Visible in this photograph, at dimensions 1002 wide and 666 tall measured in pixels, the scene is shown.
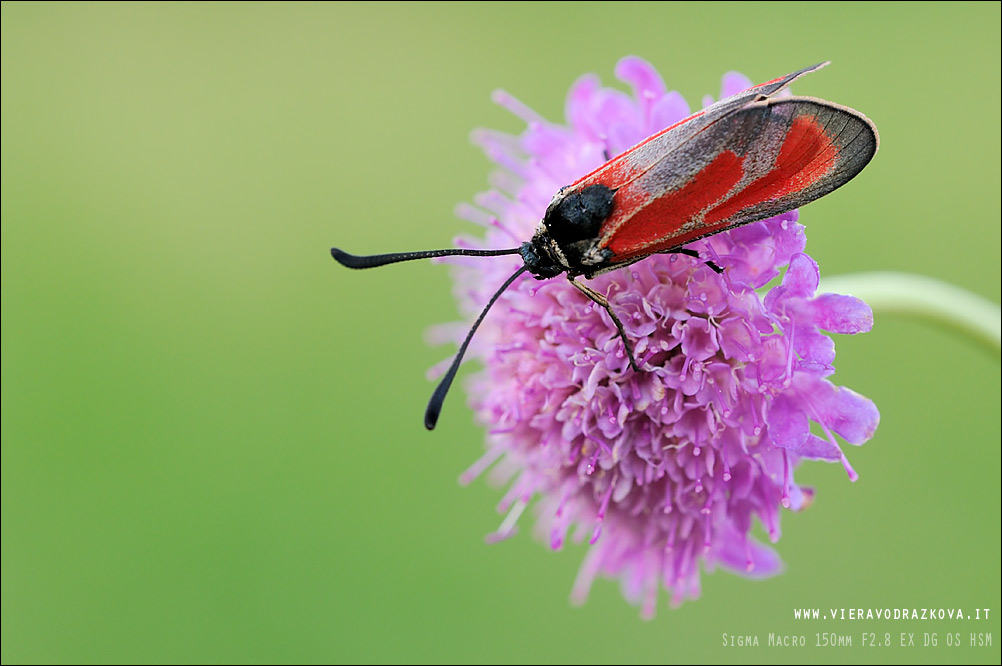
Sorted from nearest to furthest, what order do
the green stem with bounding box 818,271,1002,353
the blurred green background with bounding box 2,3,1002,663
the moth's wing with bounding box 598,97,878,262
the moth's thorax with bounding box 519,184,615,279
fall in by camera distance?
the moth's wing with bounding box 598,97,878,262, the moth's thorax with bounding box 519,184,615,279, the green stem with bounding box 818,271,1002,353, the blurred green background with bounding box 2,3,1002,663

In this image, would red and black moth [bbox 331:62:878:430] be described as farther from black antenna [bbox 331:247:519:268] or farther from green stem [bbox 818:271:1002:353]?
green stem [bbox 818:271:1002:353]

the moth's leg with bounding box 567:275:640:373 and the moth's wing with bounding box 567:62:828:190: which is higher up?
the moth's wing with bounding box 567:62:828:190

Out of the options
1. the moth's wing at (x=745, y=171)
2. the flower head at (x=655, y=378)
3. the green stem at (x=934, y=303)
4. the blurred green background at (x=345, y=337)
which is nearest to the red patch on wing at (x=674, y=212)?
the moth's wing at (x=745, y=171)

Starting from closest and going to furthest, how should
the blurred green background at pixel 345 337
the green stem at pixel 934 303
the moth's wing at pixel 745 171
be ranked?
the moth's wing at pixel 745 171
the green stem at pixel 934 303
the blurred green background at pixel 345 337

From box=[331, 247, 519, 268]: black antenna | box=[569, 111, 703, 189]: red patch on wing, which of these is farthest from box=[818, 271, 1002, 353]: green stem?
box=[331, 247, 519, 268]: black antenna

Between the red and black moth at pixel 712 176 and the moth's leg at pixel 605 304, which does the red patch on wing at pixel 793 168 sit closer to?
the red and black moth at pixel 712 176

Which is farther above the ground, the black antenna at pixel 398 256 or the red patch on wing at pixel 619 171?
the red patch on wing at pixel 619 171


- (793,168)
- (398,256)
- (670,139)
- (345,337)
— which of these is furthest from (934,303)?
(345,337)
